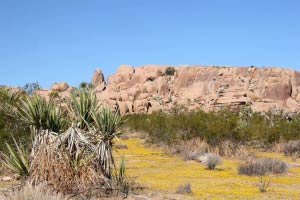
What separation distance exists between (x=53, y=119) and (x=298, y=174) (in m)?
12.9

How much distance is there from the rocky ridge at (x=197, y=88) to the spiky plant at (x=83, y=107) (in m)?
60.7

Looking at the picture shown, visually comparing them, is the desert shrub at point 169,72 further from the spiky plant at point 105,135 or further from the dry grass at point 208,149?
the spiky plant at point 105,135

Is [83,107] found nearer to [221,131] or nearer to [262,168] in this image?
[262,168]

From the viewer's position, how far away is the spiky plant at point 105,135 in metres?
12.8

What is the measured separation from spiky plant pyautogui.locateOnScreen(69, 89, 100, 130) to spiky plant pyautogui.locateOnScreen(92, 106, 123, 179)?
327 mm

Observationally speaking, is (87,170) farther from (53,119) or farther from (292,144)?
(292,144)

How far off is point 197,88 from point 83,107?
309 feet

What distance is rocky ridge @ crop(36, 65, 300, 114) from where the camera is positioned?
81.9m

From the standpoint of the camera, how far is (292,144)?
96.7 ft

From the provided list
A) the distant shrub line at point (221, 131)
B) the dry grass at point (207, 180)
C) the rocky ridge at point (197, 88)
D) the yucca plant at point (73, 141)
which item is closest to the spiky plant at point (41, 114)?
the yucca plant at point (73, 141)

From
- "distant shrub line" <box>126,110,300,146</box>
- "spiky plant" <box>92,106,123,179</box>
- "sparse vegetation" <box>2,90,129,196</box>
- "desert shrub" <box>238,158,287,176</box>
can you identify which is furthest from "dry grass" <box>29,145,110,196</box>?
"distant shrub line" <box>126,110,300,146</box>

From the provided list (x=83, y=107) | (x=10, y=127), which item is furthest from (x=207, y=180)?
(x=10, y=127)

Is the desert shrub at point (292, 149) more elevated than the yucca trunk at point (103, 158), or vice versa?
the yucca trunk at point (103, 158)

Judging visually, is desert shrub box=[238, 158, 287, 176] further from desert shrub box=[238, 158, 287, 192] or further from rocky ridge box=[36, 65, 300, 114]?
rocky ridge box=[36, 65, 300, 114]
